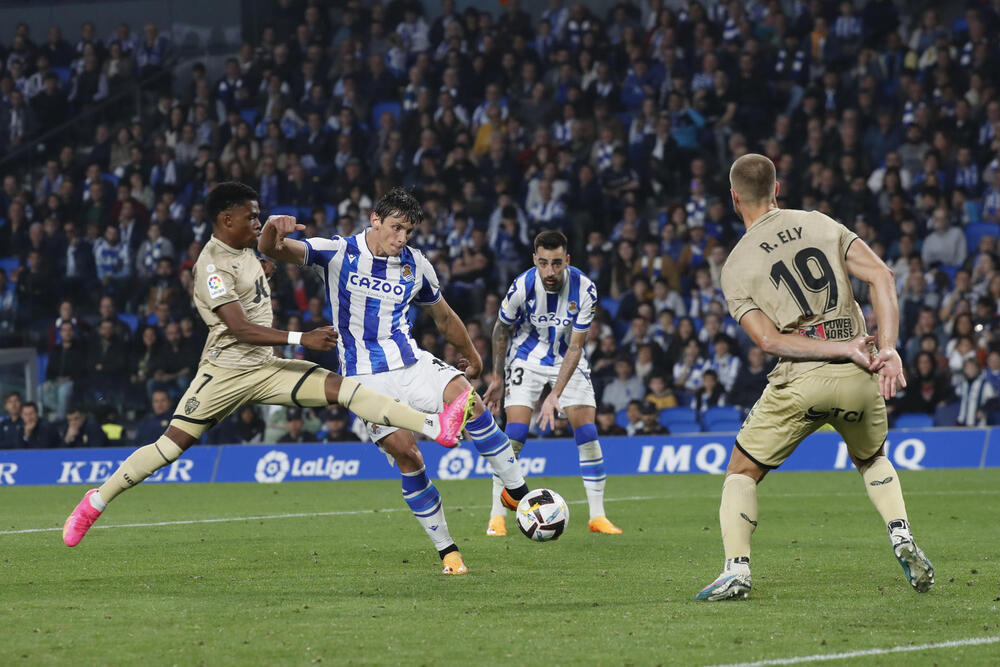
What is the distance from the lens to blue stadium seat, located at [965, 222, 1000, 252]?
68.2ft

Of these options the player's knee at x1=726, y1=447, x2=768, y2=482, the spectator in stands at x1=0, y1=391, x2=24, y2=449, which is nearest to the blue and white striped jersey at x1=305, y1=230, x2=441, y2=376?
the player's knee at x1=726, y1=447, x2=768, y2=482

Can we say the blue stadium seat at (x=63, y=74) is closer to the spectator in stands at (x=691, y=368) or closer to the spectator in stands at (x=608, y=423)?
the spectator in stands at (x=608, y=423)

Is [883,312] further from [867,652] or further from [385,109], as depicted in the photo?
[385,109]

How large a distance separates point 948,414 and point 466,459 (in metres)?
6.59

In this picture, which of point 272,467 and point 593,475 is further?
point 272,467

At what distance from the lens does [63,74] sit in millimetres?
27219

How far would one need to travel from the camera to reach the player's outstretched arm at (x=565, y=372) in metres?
11.3

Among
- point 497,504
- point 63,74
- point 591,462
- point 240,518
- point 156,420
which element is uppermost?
point 63,74

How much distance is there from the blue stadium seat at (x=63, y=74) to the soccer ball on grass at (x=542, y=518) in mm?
21400

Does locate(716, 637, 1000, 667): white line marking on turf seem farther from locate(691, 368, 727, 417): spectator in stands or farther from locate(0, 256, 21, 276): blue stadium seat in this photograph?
locate(0, 256, 21, 276): blue stadium seat

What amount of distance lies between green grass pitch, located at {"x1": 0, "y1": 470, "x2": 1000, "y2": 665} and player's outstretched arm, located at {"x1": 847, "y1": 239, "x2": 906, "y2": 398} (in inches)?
44.1

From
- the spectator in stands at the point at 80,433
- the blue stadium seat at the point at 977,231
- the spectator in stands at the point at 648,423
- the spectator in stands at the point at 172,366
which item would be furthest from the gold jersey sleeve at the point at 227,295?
the blue stadium seat at the point at 977,231

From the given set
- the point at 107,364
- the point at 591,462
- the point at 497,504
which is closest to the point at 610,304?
the point at 107,364

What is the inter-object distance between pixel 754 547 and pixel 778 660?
14.9 feet
